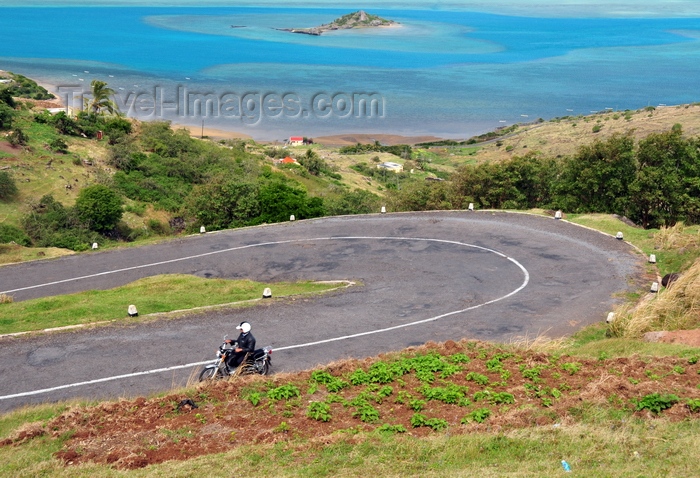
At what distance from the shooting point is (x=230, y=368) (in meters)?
15.3

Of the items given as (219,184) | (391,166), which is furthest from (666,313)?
(391,166)

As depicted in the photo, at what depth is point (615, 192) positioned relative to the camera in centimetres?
3453

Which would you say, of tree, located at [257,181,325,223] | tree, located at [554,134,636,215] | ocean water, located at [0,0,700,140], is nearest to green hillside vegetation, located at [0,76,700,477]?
tree, located at [554,134,636,215]

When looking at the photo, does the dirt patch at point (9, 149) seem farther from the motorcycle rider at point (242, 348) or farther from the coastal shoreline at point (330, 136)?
the motorcycle rider at point (242, 348)

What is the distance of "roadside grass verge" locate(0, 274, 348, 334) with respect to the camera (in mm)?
19828

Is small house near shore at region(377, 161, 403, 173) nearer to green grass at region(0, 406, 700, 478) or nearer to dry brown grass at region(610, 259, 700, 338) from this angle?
dry brown grass at region(610, 259, 700, 338)

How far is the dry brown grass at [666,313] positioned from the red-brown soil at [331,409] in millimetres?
3363

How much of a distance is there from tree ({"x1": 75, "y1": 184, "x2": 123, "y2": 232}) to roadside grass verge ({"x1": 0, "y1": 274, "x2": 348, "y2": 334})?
14.3 meters

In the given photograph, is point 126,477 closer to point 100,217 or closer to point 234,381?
point 234,381

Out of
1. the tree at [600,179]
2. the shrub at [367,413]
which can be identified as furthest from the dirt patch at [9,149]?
the shrub at [367,413]

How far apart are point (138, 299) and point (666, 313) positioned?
15051 millimetres

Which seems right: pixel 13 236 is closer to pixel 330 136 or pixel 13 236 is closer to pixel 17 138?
pixel 17 138

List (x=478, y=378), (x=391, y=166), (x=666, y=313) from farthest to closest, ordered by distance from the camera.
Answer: (x=391, y=166), (x=666, y=313), (x=478, y=378)

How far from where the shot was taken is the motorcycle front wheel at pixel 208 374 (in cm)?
1503
